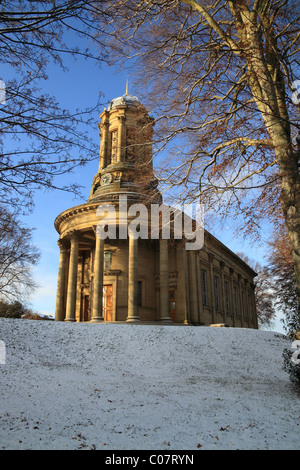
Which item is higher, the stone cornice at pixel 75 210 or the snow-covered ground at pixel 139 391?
the stone cornice at pixel 75 210

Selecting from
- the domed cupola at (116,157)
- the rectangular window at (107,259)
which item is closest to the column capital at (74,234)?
the rectangular window at (107,259)

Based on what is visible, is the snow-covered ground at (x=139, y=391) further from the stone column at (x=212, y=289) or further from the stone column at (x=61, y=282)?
the stone column at (x=212, y=289)

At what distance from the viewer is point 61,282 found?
31.0 m

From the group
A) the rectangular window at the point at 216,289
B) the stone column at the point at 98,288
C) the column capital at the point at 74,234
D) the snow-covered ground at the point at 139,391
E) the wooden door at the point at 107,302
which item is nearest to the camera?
the snow-covered ground at the point at 139,391

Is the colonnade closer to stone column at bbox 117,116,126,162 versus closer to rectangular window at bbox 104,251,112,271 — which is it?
rectangular window at bbox 104,251,112,271

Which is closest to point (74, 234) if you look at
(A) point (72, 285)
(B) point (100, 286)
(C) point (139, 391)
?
(A) point (72, 285)

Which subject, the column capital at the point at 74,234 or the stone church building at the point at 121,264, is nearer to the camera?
the stone church building at the point at 121,264

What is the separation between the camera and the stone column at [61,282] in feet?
99.3

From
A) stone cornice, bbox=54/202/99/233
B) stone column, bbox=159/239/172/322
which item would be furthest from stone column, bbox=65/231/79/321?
stone column, bbox=159/239/172/322

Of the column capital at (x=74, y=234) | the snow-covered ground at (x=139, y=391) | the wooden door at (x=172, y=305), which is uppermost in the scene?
the column capital at (x=74, y=234)

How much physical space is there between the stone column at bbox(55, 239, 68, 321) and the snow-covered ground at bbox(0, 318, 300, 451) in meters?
12.8

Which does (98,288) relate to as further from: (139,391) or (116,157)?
(139,391)

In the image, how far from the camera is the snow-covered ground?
19.9ft
